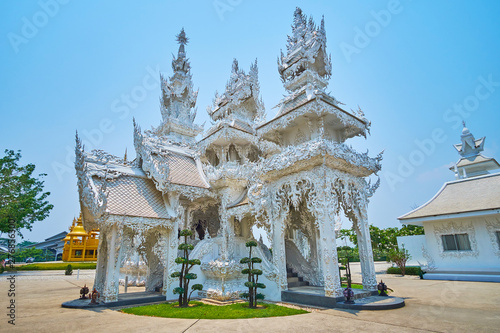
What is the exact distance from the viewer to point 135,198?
927cm

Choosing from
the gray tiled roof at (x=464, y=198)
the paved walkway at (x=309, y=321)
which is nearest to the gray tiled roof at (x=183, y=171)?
the paved walkway at (x=309, y=321)

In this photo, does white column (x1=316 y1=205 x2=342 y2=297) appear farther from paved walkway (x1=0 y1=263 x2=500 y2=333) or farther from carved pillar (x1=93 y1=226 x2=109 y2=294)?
carved pillar (x1=93 y1=226 x2=109 y2=294)

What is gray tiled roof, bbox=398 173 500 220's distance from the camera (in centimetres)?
1359

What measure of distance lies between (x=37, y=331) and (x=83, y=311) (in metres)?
2.29

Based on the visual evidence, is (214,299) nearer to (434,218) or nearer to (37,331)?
(37,331)

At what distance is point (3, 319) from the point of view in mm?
6016

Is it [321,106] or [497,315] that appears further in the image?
[321,106]

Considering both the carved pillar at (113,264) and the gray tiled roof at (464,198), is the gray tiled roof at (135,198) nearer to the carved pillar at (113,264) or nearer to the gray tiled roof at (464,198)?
the carved pillar at (113,264)

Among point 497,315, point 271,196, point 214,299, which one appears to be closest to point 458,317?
point 497,315

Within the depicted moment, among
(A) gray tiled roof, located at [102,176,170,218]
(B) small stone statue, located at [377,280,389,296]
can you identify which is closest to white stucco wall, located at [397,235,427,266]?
(B) small stone statue, located at [377,280,389,296]

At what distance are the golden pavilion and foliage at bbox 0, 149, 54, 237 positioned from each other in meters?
4.95

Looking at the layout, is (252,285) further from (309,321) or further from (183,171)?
(183,171)

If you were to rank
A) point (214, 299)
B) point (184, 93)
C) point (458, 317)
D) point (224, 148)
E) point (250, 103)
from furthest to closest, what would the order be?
point (184, 93) → point (250, 103) → point (224, 148) → point (214, 299) → point (458, 317)

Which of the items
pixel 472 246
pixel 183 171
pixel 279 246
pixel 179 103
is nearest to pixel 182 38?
pixel 179 103
